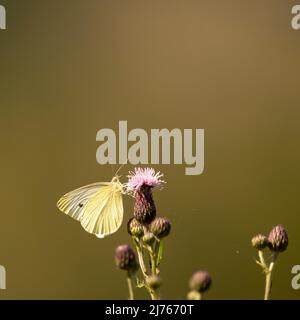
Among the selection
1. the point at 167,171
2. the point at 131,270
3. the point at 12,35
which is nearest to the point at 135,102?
the point at 167,171

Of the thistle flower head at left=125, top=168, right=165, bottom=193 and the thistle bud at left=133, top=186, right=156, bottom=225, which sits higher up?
the thistle flower head at left=125, top=168, right=165, bottom=193

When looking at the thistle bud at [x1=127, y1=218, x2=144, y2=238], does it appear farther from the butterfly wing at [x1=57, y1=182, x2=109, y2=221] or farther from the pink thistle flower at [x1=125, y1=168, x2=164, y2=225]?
the butterfly wing at [x1=57, y1=182, x2=109, y2=221]

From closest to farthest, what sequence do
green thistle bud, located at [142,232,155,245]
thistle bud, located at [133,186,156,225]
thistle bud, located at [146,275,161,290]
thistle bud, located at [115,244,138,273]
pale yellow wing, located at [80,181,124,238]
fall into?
thistle bud, located at [146,275,161,290]
thistle bud, located at [115,244,138,273]
green thistle bud, located at [142,232,155,245]
thistle bud, located at [133,186,156,225]
pale yellow wing, located at [80,181,124,238]

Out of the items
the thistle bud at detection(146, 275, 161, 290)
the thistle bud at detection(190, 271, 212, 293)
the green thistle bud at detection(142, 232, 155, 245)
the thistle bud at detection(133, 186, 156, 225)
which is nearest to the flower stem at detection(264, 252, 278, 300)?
Answer: the thistle bud at detection(190, 271, 212, 293)

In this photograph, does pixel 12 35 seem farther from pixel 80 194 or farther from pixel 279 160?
pixel 80 194

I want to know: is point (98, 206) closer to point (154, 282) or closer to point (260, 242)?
point (260, 242)
